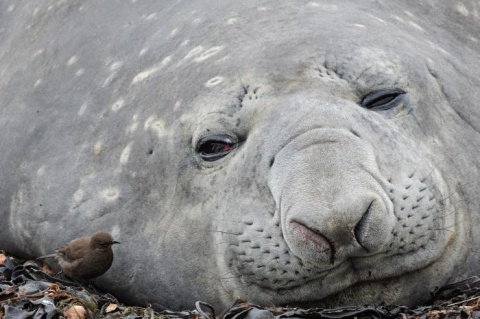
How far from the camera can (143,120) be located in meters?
5.98

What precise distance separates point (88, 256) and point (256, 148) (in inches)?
39.0

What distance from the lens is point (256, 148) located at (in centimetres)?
517

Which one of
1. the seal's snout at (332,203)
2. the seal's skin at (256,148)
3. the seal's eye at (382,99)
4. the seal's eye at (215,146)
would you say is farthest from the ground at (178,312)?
the seal's eye at (382,99)

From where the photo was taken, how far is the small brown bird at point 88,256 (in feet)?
18.2

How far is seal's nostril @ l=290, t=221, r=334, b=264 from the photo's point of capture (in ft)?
15.2

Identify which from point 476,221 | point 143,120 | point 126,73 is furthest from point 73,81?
point 476,221

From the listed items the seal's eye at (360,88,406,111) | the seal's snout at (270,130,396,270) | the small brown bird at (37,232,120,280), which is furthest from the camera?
the small brown bird at (37,232,120,280)

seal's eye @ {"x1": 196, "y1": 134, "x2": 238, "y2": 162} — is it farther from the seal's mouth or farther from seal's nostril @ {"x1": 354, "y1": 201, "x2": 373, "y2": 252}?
seal's nostril @ {"x1": 354, "y1": 201, "x2": 373, "y2": 252}

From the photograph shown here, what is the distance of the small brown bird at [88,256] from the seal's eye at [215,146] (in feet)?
1.91

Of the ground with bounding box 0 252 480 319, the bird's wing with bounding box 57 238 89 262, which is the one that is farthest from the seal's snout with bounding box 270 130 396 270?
the bird's wing with bounding box 57 238 89 262

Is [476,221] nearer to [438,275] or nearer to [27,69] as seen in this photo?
[438,275]

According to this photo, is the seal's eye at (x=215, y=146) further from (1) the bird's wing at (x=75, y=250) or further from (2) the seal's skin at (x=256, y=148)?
(1) the bird's wing at (x=75, y=250)

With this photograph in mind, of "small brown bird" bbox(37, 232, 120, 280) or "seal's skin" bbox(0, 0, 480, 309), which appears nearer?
"seal's skin" bbox(0, 0, 480, 309)

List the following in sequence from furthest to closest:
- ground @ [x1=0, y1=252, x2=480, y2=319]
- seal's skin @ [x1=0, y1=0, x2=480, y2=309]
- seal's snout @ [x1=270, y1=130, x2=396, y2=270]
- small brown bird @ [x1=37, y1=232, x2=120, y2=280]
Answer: small brown bird @ [x1=37, y1=232, x2=120, y2=280] < seal's skin @ [x1=0, y1=0, x2=480, y2=309] < ground @ [x1=0, y1=252, x2=480, y2=319] < seal's snout @ [x1=270, y1=130, x2=396, y2=270]
